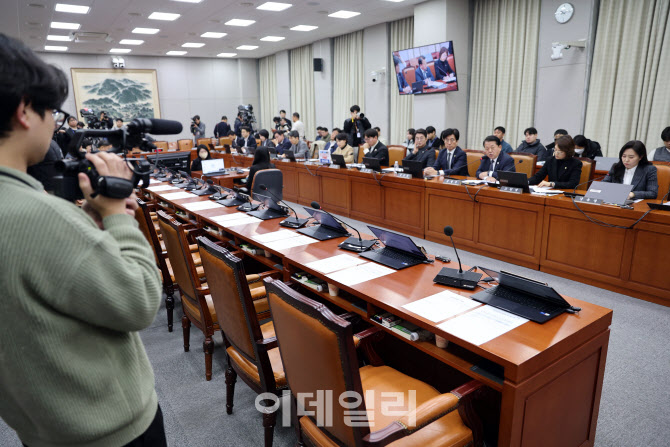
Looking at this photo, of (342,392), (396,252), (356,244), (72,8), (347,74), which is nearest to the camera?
(342,392)

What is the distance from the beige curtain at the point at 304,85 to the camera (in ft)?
39.0

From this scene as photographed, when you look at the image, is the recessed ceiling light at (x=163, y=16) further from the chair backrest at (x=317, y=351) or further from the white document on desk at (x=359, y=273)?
the chair backrest at (x=317, y=351)

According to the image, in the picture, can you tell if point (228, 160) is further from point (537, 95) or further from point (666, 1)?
point (666, 1)

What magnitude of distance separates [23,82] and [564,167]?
4664mm

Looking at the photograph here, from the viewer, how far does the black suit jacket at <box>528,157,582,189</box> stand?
14.0 ft

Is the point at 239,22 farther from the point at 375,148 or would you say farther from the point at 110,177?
the point at 110,177

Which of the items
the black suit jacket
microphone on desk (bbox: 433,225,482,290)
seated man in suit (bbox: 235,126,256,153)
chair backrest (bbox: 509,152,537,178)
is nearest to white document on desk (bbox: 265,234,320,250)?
microphone on desk (bbox: 433,225,482,290)

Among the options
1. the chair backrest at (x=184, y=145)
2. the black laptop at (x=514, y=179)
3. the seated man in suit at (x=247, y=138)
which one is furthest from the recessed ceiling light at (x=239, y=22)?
the black laptop at (x=514, y=179)

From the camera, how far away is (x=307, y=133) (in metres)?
12.4

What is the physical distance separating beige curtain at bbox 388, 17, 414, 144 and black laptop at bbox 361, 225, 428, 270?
7.14m

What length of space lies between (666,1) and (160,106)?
13.0 meters

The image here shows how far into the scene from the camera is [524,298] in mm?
1758

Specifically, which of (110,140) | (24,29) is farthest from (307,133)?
(110,140)

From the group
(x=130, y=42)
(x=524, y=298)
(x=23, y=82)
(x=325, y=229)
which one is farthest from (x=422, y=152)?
(x=130, y=42)
